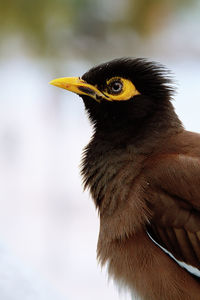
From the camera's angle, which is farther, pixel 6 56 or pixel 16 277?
pixel 6 56

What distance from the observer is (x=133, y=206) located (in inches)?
54.7

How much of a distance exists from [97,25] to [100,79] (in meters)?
3.95

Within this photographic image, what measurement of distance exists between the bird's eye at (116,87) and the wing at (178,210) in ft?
1.20

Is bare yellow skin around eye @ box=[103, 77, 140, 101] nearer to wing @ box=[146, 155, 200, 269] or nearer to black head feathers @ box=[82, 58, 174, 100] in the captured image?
black head feathers @ box=[82, 58, 174, 100]

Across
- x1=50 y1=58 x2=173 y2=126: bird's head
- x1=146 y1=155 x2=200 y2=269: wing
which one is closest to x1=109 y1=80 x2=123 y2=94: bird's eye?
x1=50 y1=58 x2=173 y2=126: bird's head

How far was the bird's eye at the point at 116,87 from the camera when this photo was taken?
1.63 metres

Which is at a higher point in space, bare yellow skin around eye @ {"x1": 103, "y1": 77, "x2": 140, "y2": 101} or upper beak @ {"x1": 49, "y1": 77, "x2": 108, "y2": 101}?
upper beak @ {"x1": 49, "y1": 77, "x2": 108, "y2": 101}

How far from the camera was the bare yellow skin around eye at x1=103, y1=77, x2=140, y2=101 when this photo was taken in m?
1.63

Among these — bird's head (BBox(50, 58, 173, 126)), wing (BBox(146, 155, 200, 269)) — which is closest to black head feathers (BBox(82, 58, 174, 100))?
bird's head (BBox(50, 58, 173, 126))

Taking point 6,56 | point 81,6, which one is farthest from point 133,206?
point 6,56

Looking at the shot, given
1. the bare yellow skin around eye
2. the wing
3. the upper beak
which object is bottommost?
the wing

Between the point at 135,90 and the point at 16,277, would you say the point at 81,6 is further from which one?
the point at 16,277

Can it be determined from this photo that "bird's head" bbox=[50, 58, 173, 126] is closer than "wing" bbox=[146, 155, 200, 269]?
No

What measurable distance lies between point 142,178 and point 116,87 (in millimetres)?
365
